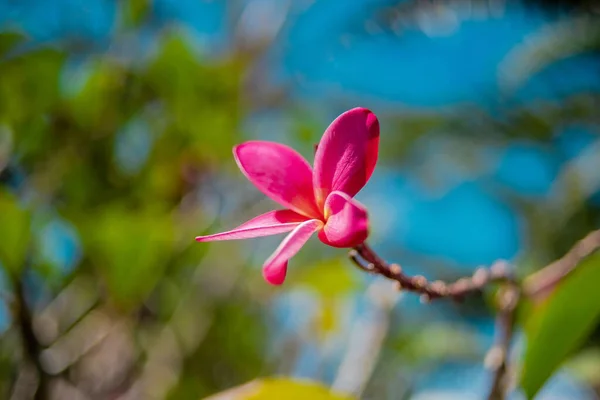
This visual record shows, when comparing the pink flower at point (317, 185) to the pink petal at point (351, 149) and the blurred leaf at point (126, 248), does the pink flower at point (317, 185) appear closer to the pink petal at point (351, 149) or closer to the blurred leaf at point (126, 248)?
the pink petal at point (351, 149)

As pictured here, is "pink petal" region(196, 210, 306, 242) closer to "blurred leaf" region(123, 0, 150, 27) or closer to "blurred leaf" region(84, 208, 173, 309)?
"blurred leaf" region(84, 208, 173, 309)

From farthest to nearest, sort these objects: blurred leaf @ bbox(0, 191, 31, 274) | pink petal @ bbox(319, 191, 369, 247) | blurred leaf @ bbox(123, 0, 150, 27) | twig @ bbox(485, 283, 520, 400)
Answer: blurred leaf @ bbox(123, 0, 150, 27), blurred leaf @ bbox(0, 191, 31, 274), twig @ bbox(485, 283, 520, 400), pink petal @ bbox(319, 191, 369, 247)

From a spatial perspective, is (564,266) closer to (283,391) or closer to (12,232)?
(283,391)

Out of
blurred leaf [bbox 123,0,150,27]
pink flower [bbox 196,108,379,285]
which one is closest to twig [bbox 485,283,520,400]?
pink flower [bbox 196,108,379,285]

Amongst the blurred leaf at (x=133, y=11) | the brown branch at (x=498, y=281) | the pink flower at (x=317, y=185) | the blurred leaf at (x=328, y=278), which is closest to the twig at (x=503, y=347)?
the brown branch at (x=498, y=281)

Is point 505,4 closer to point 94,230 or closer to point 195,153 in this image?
point 195,153

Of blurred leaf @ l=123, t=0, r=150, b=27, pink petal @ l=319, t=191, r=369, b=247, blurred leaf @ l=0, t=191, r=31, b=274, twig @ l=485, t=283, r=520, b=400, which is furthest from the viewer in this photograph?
blurred leaf @ l=123, t=0, r=150, b=27
